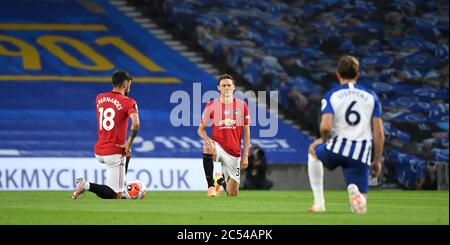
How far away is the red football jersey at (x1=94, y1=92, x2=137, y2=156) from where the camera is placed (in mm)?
14586

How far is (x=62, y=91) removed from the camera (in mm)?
26453

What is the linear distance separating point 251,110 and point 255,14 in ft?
11.2

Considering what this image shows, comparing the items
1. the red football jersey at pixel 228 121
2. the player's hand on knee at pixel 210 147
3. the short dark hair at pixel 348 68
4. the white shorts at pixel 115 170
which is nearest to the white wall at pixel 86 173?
the player's hand on knee at pixel 210 147

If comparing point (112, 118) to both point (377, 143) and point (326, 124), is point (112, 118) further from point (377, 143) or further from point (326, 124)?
point (377, 143)

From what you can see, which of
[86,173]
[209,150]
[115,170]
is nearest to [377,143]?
[115,170]

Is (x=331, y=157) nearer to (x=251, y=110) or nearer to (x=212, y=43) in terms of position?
(x=251, y=110)

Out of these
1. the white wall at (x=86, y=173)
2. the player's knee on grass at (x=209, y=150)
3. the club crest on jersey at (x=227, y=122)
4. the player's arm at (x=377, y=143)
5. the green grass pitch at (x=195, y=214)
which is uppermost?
the white wall at (x=86, y=173)

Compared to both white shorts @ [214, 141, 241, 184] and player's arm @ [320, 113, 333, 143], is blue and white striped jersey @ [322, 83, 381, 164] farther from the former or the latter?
white shorts @ [214, 141, 241, 184]

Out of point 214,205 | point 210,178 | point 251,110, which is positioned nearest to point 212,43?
point 251,110

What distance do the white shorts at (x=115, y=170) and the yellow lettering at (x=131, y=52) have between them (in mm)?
12742

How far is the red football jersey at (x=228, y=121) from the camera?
15.9 metres

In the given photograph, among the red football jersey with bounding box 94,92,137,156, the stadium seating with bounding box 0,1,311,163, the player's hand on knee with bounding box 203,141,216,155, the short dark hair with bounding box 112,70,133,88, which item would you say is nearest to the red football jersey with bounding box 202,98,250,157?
the player's hand on knee with bounding box 203,141,216,155

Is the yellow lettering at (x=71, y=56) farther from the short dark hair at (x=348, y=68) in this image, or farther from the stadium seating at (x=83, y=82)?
the short dark hair at (x=348, y=68)

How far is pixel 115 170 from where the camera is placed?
1473 centimetres
